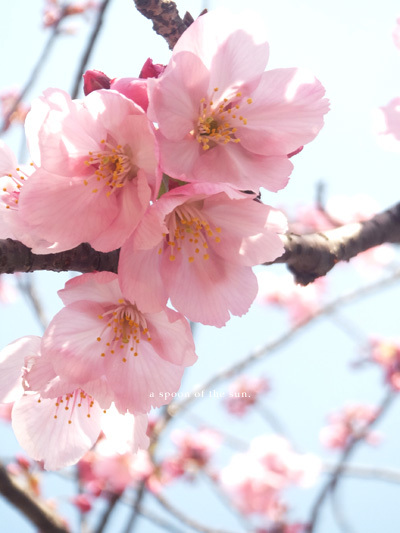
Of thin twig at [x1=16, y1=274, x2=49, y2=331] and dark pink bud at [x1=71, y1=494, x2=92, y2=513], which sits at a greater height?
thin twig at [x1=16, y1=274, x2=49, y2=331]

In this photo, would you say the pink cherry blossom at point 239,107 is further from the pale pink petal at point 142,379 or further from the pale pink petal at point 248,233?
the pale pink petal at point 142,379

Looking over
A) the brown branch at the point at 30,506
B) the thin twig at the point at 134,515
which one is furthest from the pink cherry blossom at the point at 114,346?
the thin twig at the point at 134,515

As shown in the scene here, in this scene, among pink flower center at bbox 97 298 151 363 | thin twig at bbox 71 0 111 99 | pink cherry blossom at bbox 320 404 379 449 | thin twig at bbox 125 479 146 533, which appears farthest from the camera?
pink cherry blossom at bbox 320 404 379 449

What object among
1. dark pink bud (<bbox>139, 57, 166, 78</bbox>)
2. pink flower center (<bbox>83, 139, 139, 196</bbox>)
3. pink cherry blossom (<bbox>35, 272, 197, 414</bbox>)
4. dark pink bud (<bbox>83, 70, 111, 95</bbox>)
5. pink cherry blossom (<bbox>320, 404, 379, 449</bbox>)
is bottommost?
pink cherry blossom (<bbox>320, 404, 379, 449</bbox>)

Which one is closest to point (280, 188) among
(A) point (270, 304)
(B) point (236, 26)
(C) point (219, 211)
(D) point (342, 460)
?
(C) point (219, 211)

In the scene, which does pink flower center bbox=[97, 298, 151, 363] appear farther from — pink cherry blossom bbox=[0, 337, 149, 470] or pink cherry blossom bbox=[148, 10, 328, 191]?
pink cherry blossom bbox=[148, 10, 328, 191]

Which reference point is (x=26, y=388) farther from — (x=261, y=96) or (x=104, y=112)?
(x=261, y=96)

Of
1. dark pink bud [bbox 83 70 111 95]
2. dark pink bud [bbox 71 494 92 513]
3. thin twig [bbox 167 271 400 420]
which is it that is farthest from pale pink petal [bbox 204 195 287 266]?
dark pink bud [bbox 71 494 92 513]
